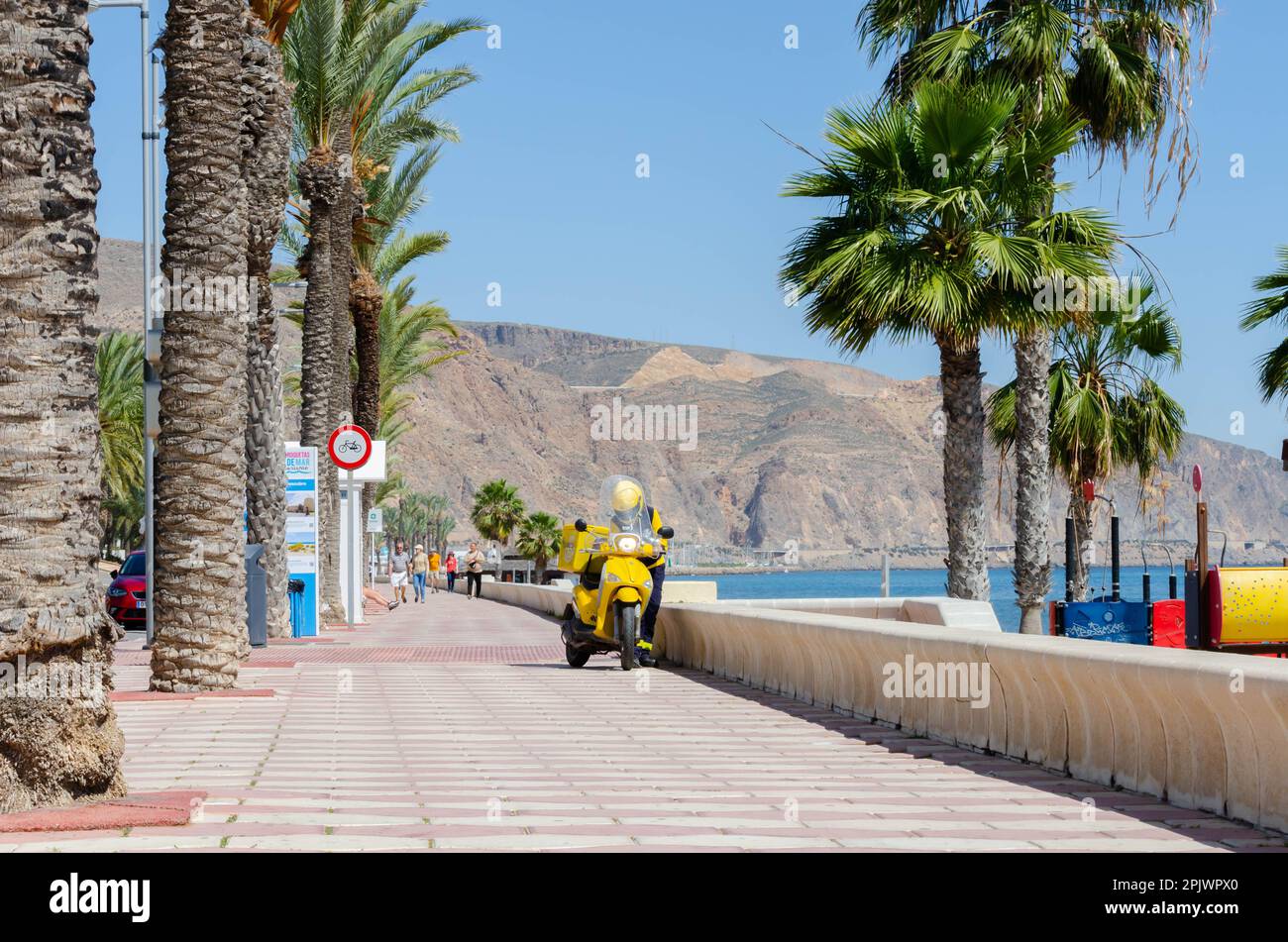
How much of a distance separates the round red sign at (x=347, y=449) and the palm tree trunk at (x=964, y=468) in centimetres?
1160

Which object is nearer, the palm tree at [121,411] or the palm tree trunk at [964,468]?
the palm tree trunk at [964,468]

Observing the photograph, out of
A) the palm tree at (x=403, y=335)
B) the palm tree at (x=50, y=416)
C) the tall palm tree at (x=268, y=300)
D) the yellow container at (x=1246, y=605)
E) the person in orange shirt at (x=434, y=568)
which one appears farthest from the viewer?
the person in orange shirt at (x=434, y=568)

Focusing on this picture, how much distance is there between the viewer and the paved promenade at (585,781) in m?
6.40

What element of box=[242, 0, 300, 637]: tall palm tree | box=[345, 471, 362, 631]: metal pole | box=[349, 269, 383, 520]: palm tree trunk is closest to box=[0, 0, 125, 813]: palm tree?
box=[242, 0, 300, 637]: tall palm tree

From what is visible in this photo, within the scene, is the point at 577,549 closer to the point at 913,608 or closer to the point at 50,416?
the point at 913,608

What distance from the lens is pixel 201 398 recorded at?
1380 centimetres

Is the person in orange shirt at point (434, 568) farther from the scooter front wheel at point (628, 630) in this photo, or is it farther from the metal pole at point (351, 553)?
the scooter front wheel at point (628, 630)

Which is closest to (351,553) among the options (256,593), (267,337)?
(267,337)

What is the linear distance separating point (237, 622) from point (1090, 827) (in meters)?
9.25

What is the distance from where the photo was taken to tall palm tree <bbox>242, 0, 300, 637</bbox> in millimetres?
20188

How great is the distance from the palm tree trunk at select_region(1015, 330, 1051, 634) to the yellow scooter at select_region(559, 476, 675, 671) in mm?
6110

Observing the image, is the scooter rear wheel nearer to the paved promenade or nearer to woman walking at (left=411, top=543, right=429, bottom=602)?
the paved promenade

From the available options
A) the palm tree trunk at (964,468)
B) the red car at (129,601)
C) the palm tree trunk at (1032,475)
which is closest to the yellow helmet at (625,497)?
the palm tree trunk at (964,468)
